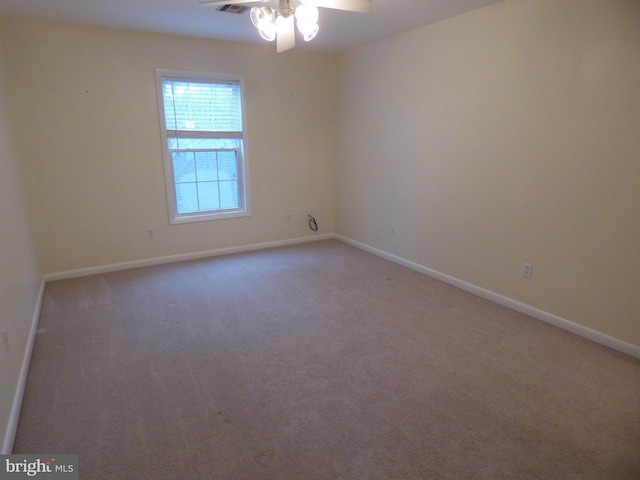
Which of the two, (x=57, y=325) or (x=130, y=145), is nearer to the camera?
(x=57, y=325)

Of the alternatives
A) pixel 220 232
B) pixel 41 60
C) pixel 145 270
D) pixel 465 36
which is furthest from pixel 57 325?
pixel 465 36

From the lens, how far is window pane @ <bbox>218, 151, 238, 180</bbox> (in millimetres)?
4668

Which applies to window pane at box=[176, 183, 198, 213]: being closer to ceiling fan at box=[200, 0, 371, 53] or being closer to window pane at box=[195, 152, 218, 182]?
window pane at box=[195, 152, 218, 182]

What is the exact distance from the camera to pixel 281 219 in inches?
204

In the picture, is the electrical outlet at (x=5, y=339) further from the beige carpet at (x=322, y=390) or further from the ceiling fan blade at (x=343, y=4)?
the ceiling fan blade at (x=343, y=4)

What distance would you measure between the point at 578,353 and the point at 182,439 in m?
2.53

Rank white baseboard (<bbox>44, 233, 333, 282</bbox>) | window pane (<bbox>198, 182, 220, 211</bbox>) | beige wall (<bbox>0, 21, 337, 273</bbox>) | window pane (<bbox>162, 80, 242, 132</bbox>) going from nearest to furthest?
beige wall (<bbox>0, 21, 337, 273</bbox>), white baseboard (<bbox>44, 233, 333, 282</bbox>), window pane (<bbox>162, 80, 242, 132</bbox>), window pane (<bbox>198, 182, 220, 211</bbox>)

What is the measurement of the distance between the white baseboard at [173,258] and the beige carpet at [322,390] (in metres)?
0.52

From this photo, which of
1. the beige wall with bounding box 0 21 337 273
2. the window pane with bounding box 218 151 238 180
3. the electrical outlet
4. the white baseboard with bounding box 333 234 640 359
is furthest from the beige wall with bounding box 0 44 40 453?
the white baseboard with bounding box 333 234 640 359

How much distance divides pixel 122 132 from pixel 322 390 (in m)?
3.41

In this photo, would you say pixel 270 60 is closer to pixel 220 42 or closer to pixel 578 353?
pixel 220 42

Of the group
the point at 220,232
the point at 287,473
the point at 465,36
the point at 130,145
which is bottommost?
the point at 287,473

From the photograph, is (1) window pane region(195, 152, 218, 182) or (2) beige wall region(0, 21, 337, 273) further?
(1) window pane region(195, 152, 218, 182)

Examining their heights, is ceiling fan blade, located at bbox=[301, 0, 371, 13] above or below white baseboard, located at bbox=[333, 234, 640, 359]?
above
